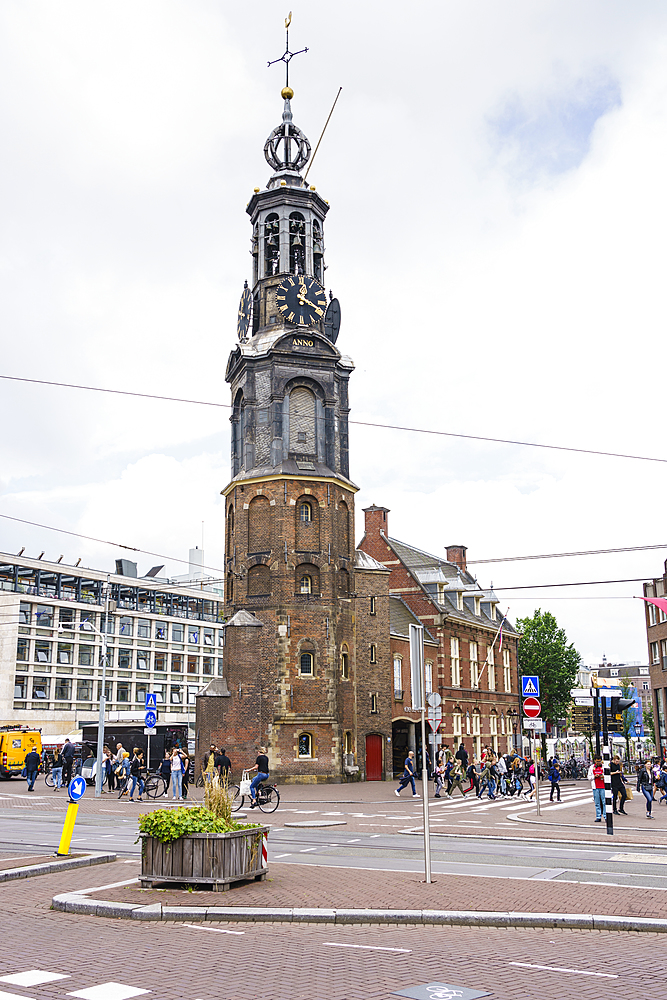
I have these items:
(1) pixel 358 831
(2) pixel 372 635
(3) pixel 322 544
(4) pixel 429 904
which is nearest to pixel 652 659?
(2) pixel 372 635

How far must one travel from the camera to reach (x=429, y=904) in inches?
425

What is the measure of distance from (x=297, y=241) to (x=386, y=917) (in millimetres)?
43021

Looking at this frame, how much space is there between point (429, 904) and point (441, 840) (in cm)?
885

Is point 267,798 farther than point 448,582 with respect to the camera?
No

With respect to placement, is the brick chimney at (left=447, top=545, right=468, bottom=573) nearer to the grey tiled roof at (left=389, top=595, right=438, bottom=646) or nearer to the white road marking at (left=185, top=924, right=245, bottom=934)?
the grey tiled roof at (left=389, top=595, right=438, bottom=646)

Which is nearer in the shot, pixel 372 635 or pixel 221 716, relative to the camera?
pixel 221 716

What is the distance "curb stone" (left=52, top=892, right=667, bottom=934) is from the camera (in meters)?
10.0

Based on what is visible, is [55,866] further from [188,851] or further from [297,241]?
[297,241]

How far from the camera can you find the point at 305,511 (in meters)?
44.2

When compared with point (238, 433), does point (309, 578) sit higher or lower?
lower

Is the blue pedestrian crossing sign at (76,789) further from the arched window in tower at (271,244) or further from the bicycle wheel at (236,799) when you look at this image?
the arched window in tower at (271,244)

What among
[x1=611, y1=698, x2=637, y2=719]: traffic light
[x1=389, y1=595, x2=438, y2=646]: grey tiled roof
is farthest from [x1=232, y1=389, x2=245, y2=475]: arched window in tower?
[x1=611, y1=698, x2=637, y2=719]: traffic light

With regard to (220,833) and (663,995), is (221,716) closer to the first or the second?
(220,833)

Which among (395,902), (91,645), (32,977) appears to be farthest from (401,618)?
(32,977)
